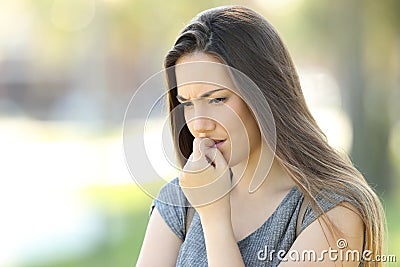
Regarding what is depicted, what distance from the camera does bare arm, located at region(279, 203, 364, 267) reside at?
137 cm

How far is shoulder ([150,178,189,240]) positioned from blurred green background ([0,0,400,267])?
8.10ft

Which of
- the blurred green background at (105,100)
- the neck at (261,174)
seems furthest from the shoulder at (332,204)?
the blurred green background at (105,100)

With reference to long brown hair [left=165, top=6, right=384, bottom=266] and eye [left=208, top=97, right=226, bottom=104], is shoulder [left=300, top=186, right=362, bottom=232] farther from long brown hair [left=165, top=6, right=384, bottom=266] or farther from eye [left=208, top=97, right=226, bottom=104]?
eye [left=208, top=97, right=226, bottom=104]

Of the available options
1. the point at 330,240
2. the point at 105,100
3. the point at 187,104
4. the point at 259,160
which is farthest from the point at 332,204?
the point at 105,100

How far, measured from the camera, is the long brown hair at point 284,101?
143 cm

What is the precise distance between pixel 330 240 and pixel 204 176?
0.25 meters

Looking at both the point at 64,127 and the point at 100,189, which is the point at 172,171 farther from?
the point at 64,127

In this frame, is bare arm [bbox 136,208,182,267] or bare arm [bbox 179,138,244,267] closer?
bare arm [bbox 179,138,244,267]

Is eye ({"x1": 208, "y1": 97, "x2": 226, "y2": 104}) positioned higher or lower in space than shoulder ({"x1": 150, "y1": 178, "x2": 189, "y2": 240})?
higher

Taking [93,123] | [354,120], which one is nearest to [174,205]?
[354,120]

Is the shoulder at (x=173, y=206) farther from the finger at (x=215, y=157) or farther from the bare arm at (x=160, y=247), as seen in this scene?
the finger at (x=215, y=157)

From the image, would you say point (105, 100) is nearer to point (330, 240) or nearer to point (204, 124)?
point (204, 124)

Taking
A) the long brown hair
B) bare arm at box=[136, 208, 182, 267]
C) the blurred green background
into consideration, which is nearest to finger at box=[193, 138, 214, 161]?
the long brown hair

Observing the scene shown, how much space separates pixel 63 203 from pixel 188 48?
3955 millimetres
